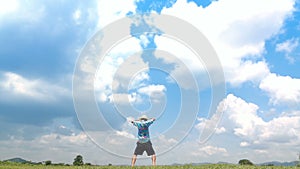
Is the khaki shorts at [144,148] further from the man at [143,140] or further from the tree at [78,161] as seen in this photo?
the tree at [78,161]

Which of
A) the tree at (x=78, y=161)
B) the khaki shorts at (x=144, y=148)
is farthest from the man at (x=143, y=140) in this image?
the tree at (x=78, y=161)

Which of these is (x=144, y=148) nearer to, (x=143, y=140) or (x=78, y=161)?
(x=143, y=140)

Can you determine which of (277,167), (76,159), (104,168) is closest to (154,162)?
(104,168)

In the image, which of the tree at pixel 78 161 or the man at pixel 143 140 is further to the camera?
the tree at pixel 78 161

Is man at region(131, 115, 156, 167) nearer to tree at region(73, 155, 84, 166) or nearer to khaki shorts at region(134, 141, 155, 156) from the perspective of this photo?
khaki shorts at region(134, 141, 155, 156)

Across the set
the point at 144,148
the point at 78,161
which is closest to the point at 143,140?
the point at 144,148

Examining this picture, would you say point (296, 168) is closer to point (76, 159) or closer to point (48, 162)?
point (76, 159)

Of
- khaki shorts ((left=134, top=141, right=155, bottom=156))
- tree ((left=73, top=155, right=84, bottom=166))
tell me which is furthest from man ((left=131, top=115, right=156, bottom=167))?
tree ((left=73, top=155, right=84, bottom=166))

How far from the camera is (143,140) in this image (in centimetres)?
2539

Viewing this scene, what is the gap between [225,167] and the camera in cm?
2183

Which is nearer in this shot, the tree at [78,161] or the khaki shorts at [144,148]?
the khaki shorts at [144,148]

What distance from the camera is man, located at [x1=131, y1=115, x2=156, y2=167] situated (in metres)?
25.3

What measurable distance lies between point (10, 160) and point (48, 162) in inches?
183

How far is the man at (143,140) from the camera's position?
2534 cm
